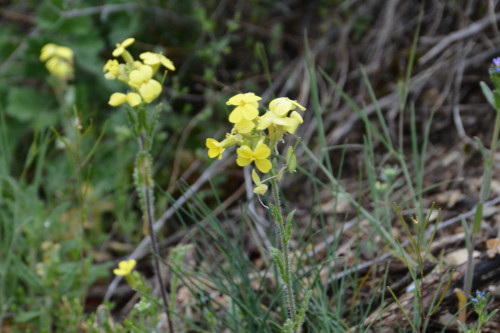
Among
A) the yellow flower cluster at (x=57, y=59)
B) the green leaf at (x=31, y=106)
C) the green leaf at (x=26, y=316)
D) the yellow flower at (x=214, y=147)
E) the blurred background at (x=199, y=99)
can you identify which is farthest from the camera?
the green leaf at (x=31, y=106)

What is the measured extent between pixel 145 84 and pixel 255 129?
0.44 m

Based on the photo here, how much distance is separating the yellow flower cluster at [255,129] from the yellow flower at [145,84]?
1.05 ft

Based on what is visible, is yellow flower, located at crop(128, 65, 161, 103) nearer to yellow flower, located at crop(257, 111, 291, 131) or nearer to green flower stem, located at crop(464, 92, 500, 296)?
yellow flower, located at crop(257, 111, 291, 131)

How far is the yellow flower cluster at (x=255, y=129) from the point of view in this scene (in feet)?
4.08

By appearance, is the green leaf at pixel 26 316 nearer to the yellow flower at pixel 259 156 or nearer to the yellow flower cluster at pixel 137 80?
the yellow flower cluster at pixel 137 80

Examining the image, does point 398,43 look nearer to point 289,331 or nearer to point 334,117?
point 334,117

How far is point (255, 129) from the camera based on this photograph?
134cm

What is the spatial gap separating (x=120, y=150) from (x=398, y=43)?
2.00 meters

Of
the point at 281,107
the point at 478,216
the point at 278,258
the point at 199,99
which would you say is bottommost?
the point at 199,99

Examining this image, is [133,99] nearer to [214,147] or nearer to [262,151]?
[214,147]

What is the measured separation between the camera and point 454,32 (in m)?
3.19

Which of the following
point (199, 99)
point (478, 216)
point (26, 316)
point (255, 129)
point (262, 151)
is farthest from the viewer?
point (199, 99)

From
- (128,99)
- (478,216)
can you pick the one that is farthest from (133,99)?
(478,216)

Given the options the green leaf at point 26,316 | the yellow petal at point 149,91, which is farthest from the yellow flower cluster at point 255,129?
the green leaf at point 26,316
